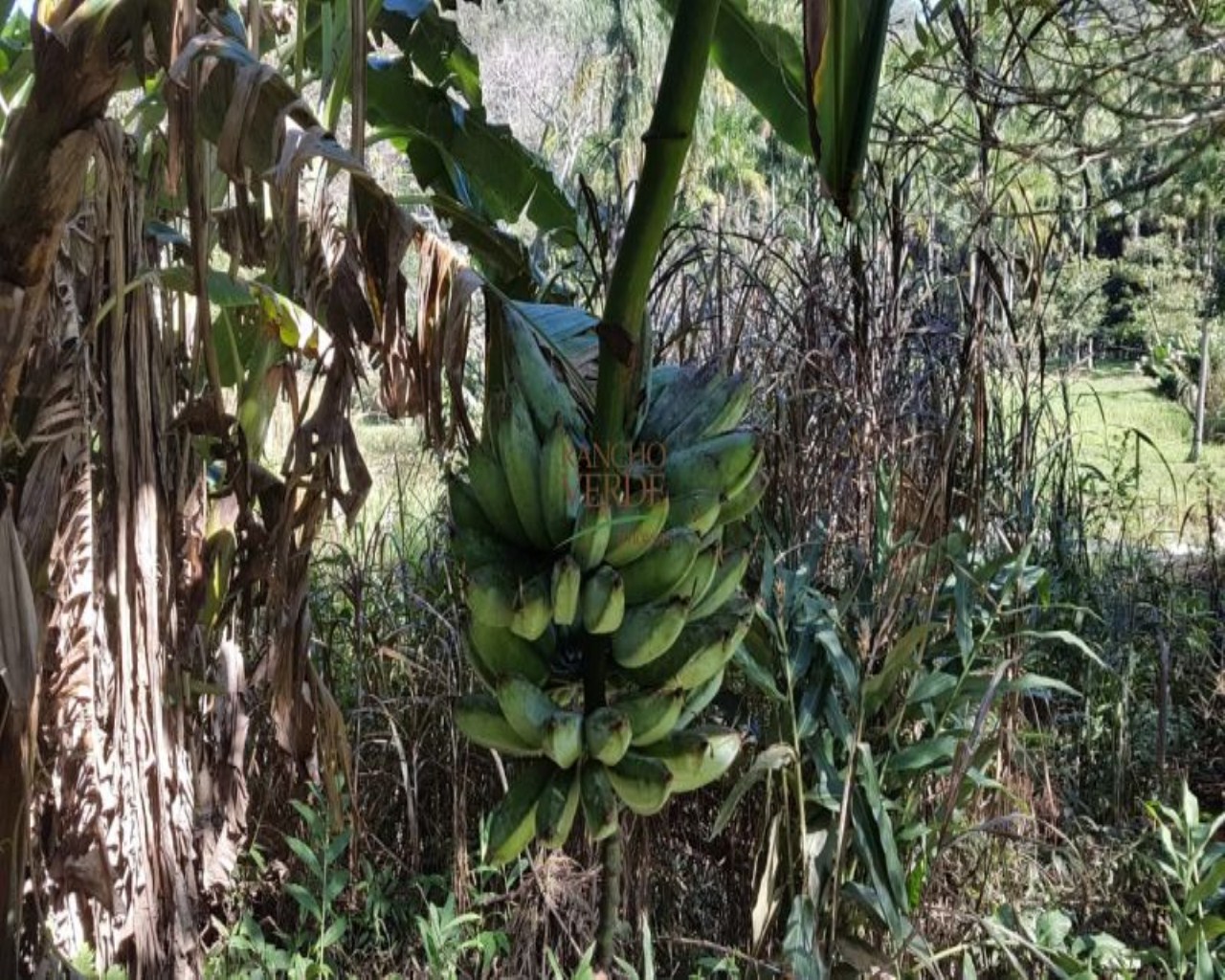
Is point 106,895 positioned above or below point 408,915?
above

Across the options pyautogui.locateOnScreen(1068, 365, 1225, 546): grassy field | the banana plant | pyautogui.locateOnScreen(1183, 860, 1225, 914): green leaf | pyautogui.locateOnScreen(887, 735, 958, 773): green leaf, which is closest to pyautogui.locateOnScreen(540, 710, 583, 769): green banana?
the banana plant

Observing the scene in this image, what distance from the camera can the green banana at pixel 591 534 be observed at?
106 centimetres

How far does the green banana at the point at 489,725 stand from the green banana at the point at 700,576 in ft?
0.76

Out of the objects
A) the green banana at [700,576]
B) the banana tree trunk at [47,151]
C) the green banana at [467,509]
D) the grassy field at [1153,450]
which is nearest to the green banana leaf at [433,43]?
the banana tree trunk at [47,151]

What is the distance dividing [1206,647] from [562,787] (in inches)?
105

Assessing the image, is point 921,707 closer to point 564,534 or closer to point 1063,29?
point 564,534

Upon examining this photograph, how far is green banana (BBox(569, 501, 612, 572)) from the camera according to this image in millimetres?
1057

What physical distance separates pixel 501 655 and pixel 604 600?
146 millimetres

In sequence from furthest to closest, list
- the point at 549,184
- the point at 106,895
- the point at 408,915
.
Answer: the point at 549,184 < the point at 408,915 < the point at 106,895

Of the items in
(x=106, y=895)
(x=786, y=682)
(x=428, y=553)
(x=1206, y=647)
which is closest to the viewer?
(x=106, y=895)

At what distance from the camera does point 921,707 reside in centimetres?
199

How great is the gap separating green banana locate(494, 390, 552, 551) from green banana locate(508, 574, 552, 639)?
0.07 metres

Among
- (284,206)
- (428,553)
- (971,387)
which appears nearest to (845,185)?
(284,206)

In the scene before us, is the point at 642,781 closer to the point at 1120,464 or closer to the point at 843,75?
the point at 843,75
